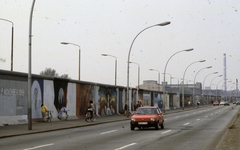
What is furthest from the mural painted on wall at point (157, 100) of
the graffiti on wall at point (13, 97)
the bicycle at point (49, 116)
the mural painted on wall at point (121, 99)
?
the graffiti on wall at point (13, 97)

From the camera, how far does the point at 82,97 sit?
48344mm

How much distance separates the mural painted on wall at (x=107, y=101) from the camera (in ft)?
179

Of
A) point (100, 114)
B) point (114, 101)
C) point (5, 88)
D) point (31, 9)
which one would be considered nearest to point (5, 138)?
point (31, 9)

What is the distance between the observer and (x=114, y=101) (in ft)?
196

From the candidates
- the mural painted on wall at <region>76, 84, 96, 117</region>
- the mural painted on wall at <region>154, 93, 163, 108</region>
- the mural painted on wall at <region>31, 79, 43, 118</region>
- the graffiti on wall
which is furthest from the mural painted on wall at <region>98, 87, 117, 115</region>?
the mural painted on wall at <region>154, 93, 163, 108</region>

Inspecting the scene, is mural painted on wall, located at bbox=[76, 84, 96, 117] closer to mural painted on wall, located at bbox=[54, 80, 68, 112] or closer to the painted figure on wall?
mural painted on wall, located at bbox=[54, 80, 68, 112]

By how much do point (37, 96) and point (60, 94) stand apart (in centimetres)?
493

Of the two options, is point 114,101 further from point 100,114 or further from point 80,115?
point 80,115

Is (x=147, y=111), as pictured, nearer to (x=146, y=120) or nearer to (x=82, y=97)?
(x=146, y=120)

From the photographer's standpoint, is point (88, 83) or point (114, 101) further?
point (114, 101)

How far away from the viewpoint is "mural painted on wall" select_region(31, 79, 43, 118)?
3679cm

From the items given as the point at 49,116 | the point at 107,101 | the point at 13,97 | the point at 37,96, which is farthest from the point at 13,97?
the point at 107,101

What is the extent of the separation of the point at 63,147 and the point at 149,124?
462 inches

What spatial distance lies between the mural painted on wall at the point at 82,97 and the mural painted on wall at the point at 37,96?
8819 mm
